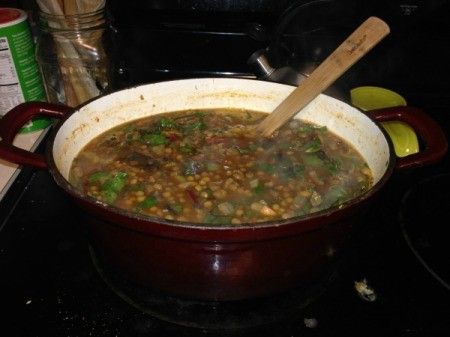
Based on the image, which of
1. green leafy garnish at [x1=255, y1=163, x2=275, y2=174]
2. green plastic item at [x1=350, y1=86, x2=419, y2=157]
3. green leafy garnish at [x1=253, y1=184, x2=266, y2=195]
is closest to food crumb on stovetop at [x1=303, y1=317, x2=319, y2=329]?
green leafy garnish at [x1=253, y1=184, x2=266, y2=195]

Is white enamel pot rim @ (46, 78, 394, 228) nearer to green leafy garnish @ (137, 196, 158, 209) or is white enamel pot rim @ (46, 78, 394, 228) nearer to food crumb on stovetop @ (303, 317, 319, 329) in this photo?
green leafy garnish @ (137, 196, 158, 209)

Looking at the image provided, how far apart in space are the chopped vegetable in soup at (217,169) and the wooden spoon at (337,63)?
175 mm

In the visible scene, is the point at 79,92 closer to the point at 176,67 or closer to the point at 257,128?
the point at 176,67

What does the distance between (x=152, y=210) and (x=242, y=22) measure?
115 cm

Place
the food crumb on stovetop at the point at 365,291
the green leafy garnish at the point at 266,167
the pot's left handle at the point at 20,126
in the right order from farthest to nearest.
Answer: the green leafy garnish at the point at 266,167, the food crumb on stovetop at the point at 365,291, the pot's left handle at the point at 20,126

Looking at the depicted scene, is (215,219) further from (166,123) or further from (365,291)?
(166,123)

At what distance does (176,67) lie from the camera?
2.28 meters

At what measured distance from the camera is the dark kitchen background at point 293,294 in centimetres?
127

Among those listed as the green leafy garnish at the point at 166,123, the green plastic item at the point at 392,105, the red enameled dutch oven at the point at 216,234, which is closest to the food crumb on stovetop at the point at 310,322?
the red enameled dutch oven at the point at 216,234

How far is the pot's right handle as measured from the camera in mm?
1282

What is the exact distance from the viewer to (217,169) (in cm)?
159

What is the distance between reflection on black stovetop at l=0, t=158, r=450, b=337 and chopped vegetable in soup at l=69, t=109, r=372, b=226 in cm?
20

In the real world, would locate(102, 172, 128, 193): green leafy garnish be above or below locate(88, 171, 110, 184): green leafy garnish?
above

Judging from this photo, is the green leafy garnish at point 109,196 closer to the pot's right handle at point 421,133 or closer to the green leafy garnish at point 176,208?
the green leafy garnish at point 176,208
